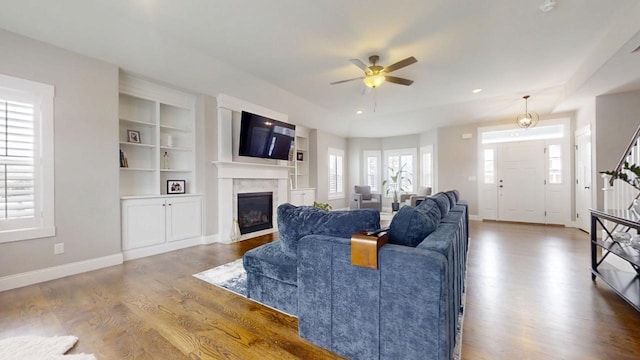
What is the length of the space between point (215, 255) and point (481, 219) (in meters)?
6.57

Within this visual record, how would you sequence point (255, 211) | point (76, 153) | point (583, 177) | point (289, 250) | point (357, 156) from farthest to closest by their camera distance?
point (357, 156)
point (583, 177)
point (255, 211)
point (76, 153)
point (289, 250)

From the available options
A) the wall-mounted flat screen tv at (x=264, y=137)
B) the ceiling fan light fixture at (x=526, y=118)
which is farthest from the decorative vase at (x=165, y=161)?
the ceiling fan light fixture at (x=526, y=118)

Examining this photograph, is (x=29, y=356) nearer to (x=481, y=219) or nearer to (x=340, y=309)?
(x=340, y=309)

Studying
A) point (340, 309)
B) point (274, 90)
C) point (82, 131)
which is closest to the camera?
point (340, 309)

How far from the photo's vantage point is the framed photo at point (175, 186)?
14.0 feet

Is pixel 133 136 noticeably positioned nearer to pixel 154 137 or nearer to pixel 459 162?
pixel 154 137

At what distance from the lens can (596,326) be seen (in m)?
1.91

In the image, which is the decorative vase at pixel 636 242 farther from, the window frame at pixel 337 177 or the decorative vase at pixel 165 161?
the window frame at pixel 337 177

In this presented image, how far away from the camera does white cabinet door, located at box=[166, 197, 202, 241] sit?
4.04 m

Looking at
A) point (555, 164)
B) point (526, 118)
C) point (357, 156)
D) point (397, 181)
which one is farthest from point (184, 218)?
point (555, 164)

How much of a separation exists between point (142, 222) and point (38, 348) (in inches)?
87.0

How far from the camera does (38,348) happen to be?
65.9 inches

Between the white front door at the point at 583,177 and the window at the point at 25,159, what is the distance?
8493 millimetres

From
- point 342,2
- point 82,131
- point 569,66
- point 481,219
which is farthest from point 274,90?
point 481,219
